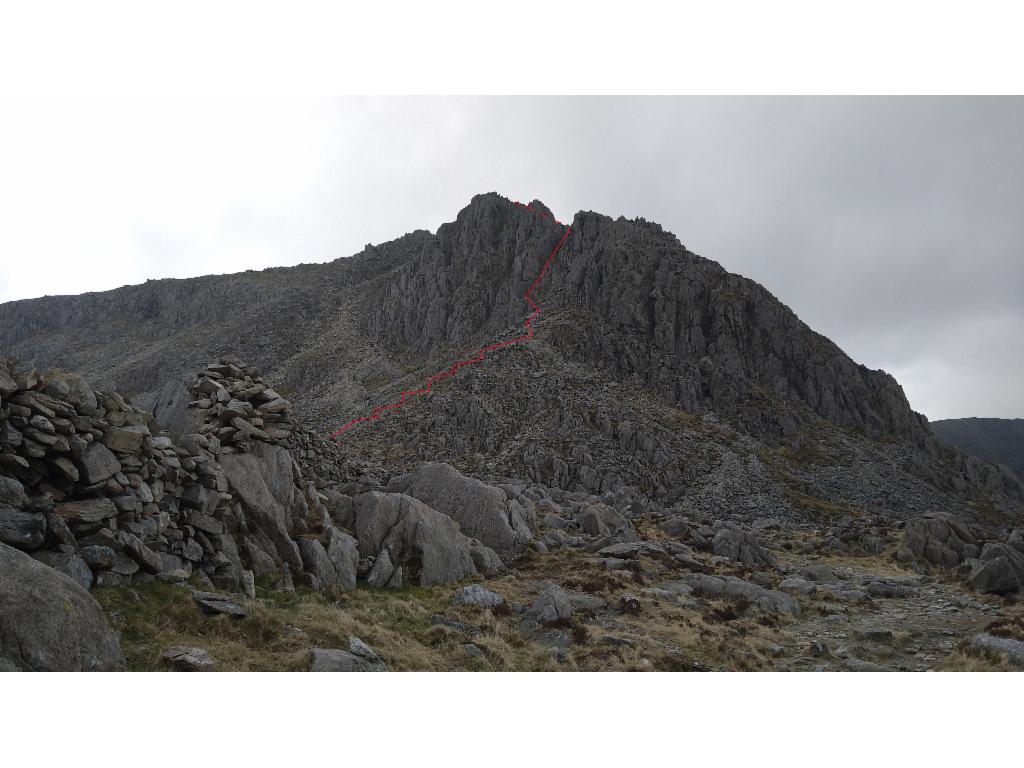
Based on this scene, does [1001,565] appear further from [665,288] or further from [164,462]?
[665,288]

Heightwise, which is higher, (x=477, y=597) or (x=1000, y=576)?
(x=1000, y=576)

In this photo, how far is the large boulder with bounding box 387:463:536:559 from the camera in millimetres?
20875

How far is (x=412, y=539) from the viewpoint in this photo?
16.9 meters

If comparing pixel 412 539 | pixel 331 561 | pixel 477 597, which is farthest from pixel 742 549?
pixel 331 561

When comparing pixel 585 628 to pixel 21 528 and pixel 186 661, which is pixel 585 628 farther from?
pixel 21 528

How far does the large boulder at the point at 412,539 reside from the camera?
16422 mm

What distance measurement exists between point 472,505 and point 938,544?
25261mm

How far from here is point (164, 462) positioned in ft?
39.9

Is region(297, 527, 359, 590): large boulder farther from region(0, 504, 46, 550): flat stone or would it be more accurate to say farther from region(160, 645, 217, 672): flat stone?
region(0, 504, 46, 550): flat stone

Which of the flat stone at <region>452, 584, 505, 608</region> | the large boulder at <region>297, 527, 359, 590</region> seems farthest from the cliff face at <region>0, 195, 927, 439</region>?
the flat stone at <region>452, 584, 505, 608</region>

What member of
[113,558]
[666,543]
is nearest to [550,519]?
[666,543]

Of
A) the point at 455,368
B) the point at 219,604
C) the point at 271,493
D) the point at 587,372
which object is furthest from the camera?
the point at 455,368

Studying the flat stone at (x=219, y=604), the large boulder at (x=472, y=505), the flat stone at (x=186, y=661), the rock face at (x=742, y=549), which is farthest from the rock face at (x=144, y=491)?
the rock face at (x=742, y=549)

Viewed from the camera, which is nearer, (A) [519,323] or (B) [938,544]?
(B) [938,544]
